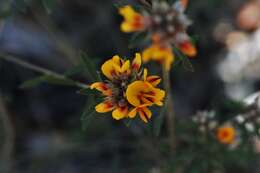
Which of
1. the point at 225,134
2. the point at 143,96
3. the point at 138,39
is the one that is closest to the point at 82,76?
the point at 225,134

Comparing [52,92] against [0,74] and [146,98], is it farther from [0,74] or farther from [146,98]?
[146,98]

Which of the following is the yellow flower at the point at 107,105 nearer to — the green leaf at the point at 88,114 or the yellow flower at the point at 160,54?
the green leaf at the point at 88,114

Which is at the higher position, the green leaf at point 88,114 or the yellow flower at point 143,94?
the green leaf at point 88,114

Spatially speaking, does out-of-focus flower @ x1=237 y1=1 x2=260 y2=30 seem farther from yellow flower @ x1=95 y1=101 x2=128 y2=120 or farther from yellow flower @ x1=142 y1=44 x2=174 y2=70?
yellow flower @ x1=142 y1=44 x2=174 y2=70

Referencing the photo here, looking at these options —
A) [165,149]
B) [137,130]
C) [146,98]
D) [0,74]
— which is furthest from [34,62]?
[146,98]

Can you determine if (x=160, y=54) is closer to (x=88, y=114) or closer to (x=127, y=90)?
(x=127, y=90)

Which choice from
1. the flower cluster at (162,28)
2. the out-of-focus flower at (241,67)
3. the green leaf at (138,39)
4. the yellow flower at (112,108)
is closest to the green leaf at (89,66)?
the yellow flower at (112,108)
